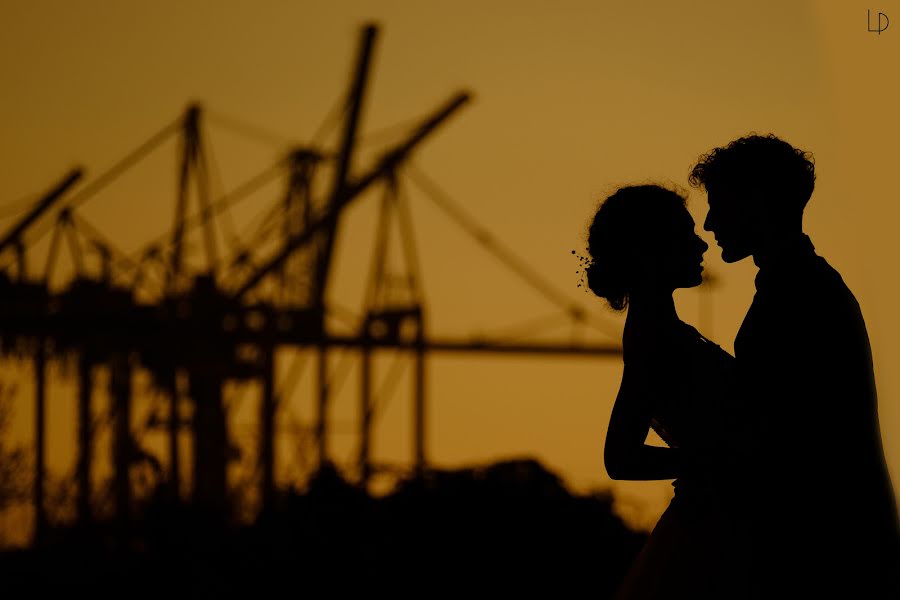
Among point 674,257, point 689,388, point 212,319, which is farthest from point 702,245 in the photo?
point 212,319

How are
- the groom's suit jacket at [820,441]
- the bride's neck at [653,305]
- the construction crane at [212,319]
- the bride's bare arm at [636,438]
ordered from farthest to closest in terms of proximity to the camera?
the construction crane at [212,319] < the bride's neck at [653,305] < the bride's bare arm at [636,438] < the groom's suit jacket at [820,441]

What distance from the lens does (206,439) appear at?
1453 inches

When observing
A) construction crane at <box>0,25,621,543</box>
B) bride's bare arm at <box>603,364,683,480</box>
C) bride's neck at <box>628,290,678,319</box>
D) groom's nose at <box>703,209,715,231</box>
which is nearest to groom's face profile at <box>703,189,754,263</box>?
groom's nose at <box>703,209,715,231</box>

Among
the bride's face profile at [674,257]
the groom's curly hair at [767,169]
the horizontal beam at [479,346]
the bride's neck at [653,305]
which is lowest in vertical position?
the horizontal beam at [479,346]

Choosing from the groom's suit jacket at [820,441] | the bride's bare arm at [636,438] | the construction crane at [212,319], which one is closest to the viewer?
the groom's suit jacket at [820,441]

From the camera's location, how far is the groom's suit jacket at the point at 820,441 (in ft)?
7.09

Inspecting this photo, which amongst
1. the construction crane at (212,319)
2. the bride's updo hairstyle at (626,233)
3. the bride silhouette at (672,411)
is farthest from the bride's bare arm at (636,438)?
the construction crane at (212,319)

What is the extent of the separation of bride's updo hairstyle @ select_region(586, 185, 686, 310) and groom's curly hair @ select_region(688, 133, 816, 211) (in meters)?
0.09

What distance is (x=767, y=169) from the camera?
2.36m

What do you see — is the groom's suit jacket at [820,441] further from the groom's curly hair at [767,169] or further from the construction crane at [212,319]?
the construction crane at [212,319]

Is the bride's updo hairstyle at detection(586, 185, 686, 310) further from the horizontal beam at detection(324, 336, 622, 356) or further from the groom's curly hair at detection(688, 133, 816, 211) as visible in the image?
the horizontal beam at detection(324, 336, 622, 356)

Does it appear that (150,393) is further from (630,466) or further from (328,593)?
(630,466)

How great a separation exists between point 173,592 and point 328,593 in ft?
10.0

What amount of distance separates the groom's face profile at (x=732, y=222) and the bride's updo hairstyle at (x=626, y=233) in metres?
0.09
